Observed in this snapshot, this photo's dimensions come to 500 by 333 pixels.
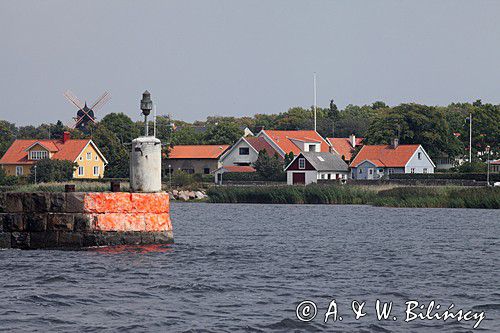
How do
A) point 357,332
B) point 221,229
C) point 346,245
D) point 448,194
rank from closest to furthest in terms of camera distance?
1. point 357,332
2. point 346,245
3. point 221,229
4. point 448,194

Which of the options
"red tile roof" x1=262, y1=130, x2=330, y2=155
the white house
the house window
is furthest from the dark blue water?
"red tile roof" x1=262, y1=130, x2=330, y2=155

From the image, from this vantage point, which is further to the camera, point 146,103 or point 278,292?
point 146,103

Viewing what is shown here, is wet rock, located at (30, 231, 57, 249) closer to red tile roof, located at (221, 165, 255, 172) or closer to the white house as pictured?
the white house

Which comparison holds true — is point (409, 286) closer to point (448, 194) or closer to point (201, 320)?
point (201, 320)

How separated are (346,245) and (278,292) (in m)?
13.4

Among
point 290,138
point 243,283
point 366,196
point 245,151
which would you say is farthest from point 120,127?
point 243,283

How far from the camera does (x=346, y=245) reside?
34.7m

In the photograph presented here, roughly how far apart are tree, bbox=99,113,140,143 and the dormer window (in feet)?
46.1

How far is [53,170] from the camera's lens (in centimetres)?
10994

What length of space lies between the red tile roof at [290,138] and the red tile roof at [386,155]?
9.69 meters

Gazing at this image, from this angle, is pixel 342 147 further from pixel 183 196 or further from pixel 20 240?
pixel 20 240

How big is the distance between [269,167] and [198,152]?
2195cm

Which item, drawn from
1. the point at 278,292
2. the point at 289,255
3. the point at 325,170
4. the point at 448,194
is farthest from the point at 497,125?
the point at 278,292

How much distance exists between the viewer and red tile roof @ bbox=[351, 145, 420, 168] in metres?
118
